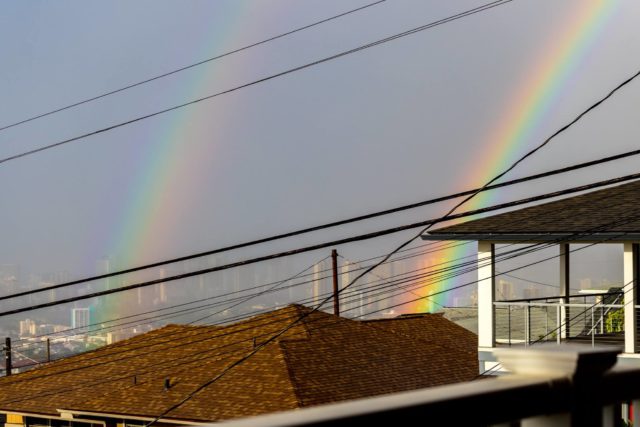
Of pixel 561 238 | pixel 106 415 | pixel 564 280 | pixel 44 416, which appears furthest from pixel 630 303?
pixel 44 416

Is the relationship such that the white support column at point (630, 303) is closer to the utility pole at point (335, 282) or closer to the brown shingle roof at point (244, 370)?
the brown shingle roof at point (244, 370)

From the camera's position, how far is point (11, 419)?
2488cm

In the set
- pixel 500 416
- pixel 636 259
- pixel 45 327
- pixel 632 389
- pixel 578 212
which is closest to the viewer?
pixel 500 416

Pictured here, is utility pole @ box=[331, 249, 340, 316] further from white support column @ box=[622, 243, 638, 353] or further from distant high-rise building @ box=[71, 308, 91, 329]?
distant high-rise building @ box=[71, 308, 91, 329]

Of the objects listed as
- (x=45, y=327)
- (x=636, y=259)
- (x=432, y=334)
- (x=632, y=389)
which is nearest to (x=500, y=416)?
(x=632, y=389)

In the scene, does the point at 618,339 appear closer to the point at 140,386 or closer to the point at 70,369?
the point at 140,386

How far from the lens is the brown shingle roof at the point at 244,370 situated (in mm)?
19953

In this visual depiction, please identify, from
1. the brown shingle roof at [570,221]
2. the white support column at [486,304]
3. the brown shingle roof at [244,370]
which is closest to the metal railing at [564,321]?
the white support column at [486,304]

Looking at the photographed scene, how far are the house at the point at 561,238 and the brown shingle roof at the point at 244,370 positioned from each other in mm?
3520

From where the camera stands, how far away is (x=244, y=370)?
2112 centimetres

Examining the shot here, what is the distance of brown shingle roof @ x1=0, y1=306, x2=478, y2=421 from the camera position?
20.0m

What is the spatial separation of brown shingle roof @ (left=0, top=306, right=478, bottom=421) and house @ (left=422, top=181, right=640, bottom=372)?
3.52 metres

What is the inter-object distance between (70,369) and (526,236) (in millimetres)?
13132

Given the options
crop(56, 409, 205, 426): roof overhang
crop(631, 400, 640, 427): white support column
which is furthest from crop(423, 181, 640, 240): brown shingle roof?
crop(631, 400, 640, 427): white support column
